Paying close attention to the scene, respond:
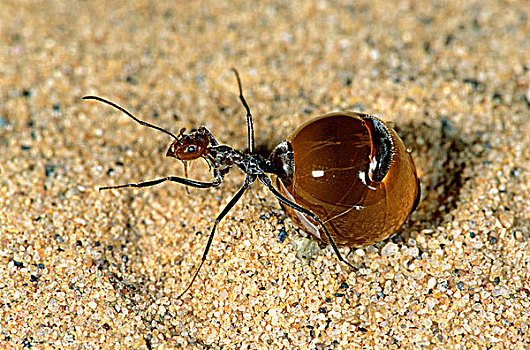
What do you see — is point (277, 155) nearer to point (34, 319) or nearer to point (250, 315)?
point (250, 315)

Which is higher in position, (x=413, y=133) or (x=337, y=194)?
(x=413, y=133)

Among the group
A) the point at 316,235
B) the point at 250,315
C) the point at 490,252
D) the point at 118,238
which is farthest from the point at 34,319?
the point at 490,252

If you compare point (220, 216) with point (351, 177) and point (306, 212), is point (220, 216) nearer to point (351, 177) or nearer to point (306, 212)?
point (306, 212)

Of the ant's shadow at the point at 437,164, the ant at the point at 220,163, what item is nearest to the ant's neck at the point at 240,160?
the ant at the point at 220,163

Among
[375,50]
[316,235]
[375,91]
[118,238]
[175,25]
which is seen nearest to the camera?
[316,235]

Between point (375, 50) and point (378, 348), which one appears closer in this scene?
point (378, 348)

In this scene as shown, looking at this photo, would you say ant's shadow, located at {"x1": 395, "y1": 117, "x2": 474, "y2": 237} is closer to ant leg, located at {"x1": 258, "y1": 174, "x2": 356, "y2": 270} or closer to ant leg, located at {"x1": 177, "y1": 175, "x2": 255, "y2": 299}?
ant leg, located at {"x1": 258, "y1": 174, "x2": 356, "y2": 270}

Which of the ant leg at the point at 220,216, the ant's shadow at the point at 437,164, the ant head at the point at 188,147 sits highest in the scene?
the ant's shadow at the point at 437,164

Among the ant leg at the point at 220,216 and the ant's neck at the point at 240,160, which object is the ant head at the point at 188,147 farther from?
the ant leg at the point at 220,216

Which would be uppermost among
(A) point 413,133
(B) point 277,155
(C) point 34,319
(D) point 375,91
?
(D) point 375,91

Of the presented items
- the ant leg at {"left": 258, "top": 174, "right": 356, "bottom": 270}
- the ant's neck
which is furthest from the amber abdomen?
the ant's neck
